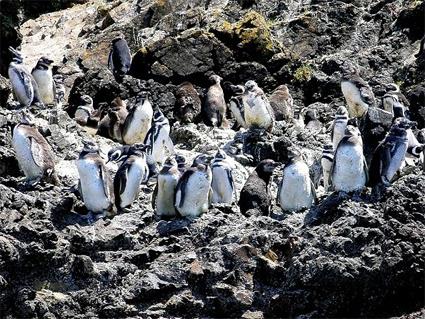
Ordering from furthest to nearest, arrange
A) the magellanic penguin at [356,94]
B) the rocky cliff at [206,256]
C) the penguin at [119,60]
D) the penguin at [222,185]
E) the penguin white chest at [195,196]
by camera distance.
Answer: the penguin at [119,60], the magellanic penguin at [356,94], the penguin at [222,185], the penguin white chest at [195,196], the rocky cliff at [206,256]

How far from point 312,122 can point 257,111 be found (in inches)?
71.8

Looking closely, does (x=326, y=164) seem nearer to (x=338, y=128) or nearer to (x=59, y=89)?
(x=338, y=128)

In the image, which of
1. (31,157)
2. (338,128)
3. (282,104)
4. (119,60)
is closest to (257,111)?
(338,128)

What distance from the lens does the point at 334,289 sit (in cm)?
1255

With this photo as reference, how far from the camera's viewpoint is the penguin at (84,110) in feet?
70.0

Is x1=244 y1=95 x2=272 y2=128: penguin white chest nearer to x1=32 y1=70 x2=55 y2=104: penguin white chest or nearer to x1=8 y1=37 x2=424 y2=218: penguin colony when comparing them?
x1=8 y1=37 x2=424 y2=218: penguin colony

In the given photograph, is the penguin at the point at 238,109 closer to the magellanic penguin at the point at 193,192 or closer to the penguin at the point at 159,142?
the penguin at the point at 159,142

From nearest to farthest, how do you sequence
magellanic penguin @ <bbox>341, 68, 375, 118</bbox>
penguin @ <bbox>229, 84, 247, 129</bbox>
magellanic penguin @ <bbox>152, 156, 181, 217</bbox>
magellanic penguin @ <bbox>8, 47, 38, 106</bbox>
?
magellanic penguin @ <bbox>152, 156, 181, 217</bbox>
magellanic penguin @ <bbox>8, 47, 38, 106</bbox>
penguin @ <bbox>229, 84, 247, 129</bbox>
magellanic penguin @ <bbox>341, 68, 375, 118</bbox>

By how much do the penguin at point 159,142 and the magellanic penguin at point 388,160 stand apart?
15.0ft

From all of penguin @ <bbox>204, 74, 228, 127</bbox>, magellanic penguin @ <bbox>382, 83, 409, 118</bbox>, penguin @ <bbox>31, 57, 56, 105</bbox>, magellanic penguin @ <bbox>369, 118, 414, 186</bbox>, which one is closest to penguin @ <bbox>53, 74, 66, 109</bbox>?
penguin @ <bbox>31, 57, 56, 105</bbox>

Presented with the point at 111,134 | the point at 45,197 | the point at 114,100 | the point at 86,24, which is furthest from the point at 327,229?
the point at 86,24

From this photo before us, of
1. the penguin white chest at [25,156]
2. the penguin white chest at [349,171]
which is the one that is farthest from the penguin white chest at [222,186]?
the penguin white chest at [25,156]

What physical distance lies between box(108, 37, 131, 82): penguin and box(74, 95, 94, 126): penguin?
44.7 inches

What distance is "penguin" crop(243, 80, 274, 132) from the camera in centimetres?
1961
